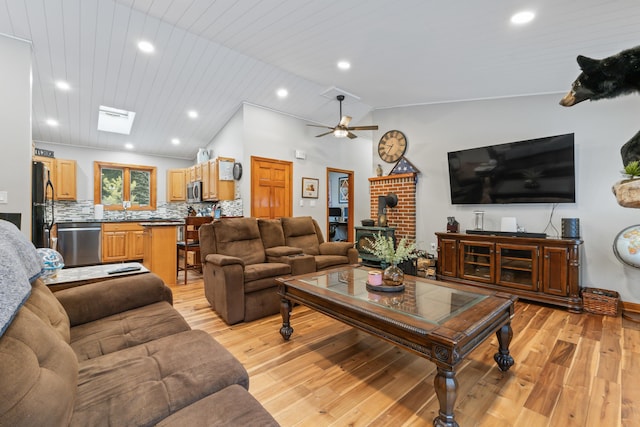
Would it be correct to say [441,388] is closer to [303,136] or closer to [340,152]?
[303,136]

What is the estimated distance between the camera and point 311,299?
220cm

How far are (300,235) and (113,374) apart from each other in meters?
3.03

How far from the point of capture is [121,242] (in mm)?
5852

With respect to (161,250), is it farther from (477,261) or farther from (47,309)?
(477,261)

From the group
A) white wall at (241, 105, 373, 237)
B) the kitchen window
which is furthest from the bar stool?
the kitchen window

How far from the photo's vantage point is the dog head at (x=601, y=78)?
Result: 5.33 ft

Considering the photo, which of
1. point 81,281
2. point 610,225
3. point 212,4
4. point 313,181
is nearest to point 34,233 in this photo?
point 81,281

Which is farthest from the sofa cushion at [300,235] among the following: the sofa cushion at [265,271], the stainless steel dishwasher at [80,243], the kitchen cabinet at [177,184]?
the stainless steel dishwasher at [80,243]

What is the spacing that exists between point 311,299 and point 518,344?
71.9 inches

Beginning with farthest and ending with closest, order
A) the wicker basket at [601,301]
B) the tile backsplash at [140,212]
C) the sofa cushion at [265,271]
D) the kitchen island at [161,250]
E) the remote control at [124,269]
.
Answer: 1. the tile backsplash at [140,212]
2. the kitchen island at [161,250]
3. the wicker basket at [601,301]
4. the sofa cushion at [265,271]
5. the remote control at [124,269]

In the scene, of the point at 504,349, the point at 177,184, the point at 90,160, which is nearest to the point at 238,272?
the point at 504,349

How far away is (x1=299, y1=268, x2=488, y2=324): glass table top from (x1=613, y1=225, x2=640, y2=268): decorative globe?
2.16m

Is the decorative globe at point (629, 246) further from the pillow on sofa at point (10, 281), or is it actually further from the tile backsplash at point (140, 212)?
the tile backsplash at point (140, 212)

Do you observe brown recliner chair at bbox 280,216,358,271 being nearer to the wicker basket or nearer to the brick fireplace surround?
the brick fireplace surround
